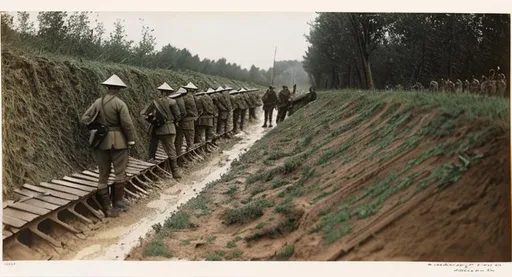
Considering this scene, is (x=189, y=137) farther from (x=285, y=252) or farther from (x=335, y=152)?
(x=285, y=252)

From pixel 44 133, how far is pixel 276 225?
414 cm

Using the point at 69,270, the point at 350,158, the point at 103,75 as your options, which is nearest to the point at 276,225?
the point at 350,158

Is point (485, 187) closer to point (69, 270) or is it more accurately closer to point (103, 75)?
point (69, 270)

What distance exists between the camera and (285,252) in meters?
4.03

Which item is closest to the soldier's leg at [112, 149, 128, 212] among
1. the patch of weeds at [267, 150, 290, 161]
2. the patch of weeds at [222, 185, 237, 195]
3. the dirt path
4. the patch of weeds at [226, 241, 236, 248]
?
the dirt path

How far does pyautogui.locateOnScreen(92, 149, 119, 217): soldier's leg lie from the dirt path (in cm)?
20

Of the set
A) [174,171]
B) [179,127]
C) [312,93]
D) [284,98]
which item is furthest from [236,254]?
[312,93]

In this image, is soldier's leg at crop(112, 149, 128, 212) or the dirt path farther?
soldier's leg at crop(112, 149, 128, 212)

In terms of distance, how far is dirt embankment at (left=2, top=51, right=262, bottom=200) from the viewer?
5395 mm

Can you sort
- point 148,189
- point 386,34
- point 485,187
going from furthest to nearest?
point 386,34 → point 148,189 → point 485,187

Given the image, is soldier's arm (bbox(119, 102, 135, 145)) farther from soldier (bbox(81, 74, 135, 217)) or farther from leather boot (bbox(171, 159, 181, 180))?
leather boot (bbox(171, 159, 181, 180))

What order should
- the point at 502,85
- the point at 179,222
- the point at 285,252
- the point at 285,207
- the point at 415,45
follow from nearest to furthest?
the point at 285,252
the point at 285,207
the point at 502,85
the point at 179,222
the point at 415,45

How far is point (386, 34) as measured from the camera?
11.4 metres

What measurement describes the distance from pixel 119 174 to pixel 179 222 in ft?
4.51
